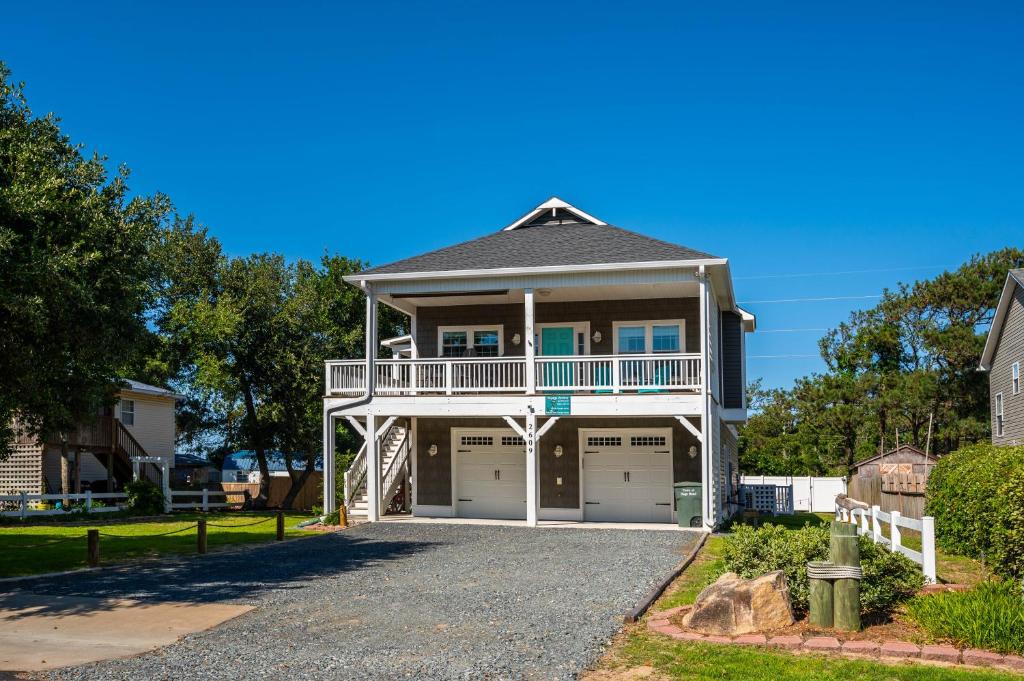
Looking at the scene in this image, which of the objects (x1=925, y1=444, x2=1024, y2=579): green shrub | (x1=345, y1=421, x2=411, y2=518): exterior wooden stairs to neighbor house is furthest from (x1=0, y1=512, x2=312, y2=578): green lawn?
(x1=925, y1=444, x2=1024, y2=579): green shrub

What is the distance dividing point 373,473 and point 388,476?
2159 mm

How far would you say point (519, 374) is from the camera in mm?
23078

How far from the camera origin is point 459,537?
19562mm

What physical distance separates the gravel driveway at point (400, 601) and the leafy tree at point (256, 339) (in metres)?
16.1

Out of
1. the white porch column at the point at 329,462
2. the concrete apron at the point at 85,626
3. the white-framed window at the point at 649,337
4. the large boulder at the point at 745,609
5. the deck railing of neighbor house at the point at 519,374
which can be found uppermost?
the white-framed window at the point at 649,337

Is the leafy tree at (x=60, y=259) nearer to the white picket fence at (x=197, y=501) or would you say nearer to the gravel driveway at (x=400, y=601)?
the gravel driveway at (x=400, y=601)

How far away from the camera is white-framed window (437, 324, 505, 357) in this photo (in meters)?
25.4

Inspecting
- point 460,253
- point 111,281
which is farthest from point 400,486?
point 111,281

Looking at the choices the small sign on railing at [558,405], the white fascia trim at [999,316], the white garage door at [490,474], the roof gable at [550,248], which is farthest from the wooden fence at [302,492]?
the white fascia trim at [999,316]

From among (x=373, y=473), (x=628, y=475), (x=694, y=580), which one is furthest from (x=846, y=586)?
(x=373, y=473)

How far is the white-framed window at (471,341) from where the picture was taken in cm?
2542

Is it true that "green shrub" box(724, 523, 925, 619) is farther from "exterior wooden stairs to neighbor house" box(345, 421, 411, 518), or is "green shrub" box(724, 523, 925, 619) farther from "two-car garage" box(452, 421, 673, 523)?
"exterior wooden stairs to neighbor house" box(345, 421, 411, 518)

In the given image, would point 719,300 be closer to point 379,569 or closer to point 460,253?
point 460,253

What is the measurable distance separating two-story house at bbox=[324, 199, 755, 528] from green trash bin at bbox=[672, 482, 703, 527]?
0.13 m
